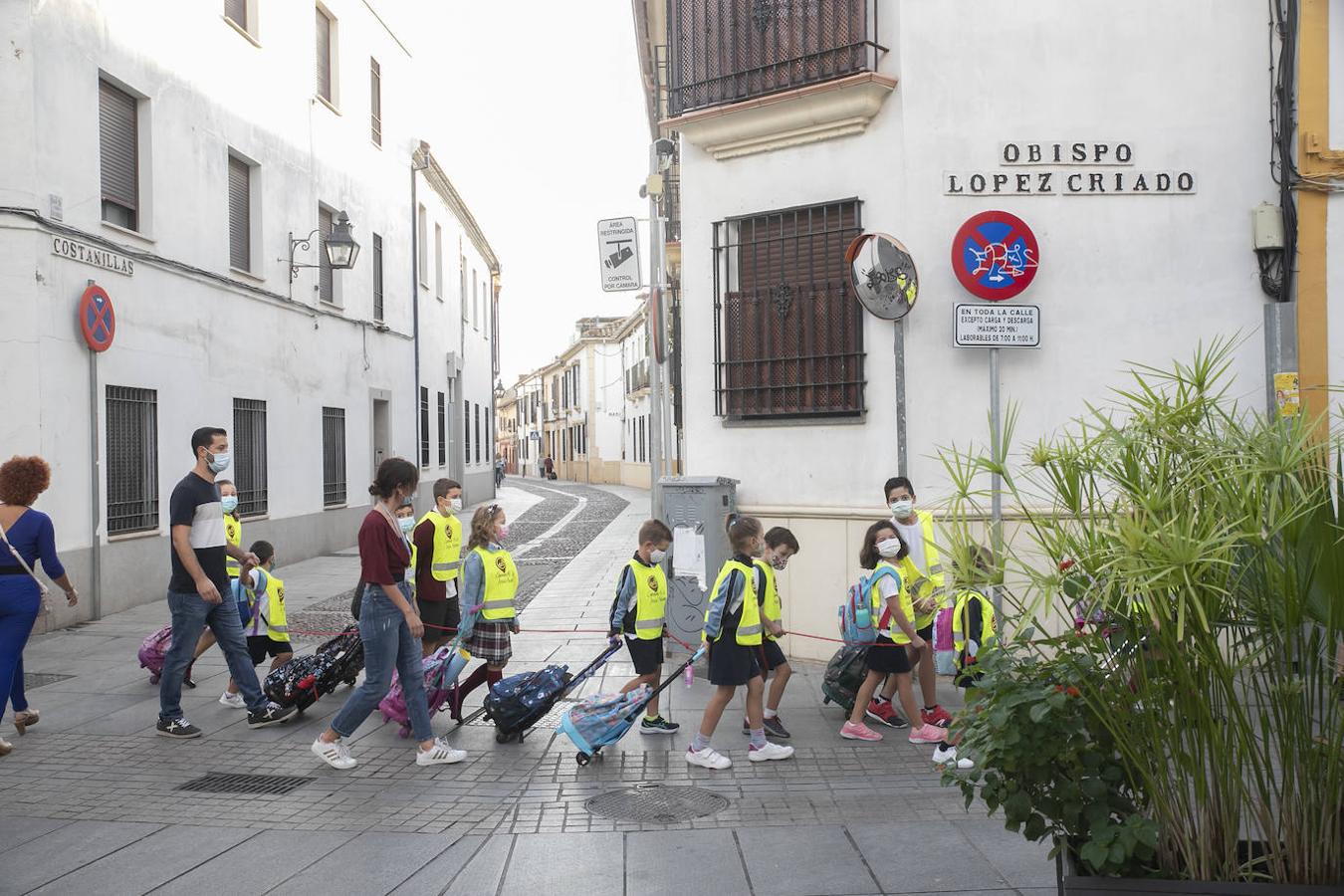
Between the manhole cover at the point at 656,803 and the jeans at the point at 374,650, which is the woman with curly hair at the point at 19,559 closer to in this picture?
the jeans at the point at 374,650

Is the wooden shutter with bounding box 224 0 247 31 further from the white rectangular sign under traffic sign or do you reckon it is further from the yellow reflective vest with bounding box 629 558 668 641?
the yellow reflective vest with bounding box 629 558 668 641

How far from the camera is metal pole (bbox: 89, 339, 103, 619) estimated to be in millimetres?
12148

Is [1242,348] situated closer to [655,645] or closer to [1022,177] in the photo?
[1022,177]

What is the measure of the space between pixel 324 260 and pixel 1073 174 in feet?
45.1

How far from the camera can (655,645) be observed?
7.29 meters

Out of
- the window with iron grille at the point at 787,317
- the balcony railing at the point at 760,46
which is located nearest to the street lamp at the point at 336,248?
the balcony railing at the point at 760,46

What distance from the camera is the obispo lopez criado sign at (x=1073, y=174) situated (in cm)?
929

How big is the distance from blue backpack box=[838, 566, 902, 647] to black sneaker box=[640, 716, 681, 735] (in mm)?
1266

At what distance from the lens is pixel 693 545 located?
966cm

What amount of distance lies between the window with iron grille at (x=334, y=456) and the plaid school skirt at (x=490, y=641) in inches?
509

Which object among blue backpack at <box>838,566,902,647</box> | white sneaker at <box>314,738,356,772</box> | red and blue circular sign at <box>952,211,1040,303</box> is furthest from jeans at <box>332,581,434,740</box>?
red and blue circular sign at <box>952,211,1040,303</box>

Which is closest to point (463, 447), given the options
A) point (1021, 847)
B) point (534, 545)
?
point (534, 545)

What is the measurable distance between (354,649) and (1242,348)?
7155 mm

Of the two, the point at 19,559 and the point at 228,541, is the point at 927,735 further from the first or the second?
the point at 19,559
